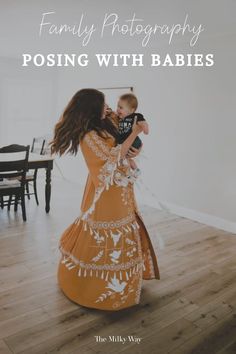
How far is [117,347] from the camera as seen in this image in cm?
189

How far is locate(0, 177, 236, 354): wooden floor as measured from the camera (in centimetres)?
192

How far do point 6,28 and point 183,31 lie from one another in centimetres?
204

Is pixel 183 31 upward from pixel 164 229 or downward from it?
→ upward

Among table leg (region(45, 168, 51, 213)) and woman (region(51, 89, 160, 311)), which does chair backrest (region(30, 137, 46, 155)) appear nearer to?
table leg (region(45, 168, 51, 213))

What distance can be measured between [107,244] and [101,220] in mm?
159

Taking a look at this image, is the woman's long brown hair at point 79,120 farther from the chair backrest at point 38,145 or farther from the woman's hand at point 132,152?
the chair backrest at point 38,145

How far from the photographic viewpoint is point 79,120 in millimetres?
2049

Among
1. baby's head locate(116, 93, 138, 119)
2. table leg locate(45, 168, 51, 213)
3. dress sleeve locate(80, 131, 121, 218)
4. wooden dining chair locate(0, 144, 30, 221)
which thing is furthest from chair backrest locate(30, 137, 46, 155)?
dress sleeve locate(80, 131, 121, 218)

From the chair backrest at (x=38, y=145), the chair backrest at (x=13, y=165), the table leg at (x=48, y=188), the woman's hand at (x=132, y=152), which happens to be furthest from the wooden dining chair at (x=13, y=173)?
the woman's hand at (x=132, y=152)

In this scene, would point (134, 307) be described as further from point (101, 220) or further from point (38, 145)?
point (38, 145)

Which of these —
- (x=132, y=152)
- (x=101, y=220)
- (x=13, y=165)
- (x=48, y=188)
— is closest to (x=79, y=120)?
(x=132, y=152)

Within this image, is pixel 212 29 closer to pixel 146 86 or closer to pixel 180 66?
pixel 180 66

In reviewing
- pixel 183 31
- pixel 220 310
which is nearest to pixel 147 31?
pixel 183 31

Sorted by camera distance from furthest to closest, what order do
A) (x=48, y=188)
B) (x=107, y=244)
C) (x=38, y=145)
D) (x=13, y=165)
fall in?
(x=38, y=145), (x=48, y=188), (x=13, y=165), (x=107, y=244)
